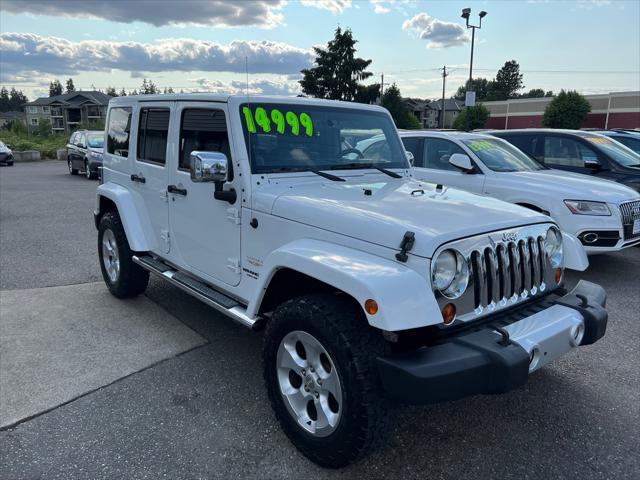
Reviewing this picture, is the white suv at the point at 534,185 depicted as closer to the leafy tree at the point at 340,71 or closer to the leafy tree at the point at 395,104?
the leafy tree at the point at 395,104

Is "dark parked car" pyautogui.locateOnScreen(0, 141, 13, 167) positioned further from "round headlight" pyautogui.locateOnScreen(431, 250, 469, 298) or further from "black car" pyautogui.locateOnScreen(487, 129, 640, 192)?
"round headlight" pyautogui.locateOnScreen(431, 250, 469, 298)

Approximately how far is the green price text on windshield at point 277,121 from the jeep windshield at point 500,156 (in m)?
3.84

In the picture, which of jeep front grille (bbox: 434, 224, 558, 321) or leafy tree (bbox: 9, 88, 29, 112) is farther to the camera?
leafy tree (bbox: 9, 88, 29, 112)

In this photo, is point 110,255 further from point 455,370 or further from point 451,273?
point 455,370

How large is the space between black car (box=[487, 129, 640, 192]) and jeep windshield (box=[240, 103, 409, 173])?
4.96 metres

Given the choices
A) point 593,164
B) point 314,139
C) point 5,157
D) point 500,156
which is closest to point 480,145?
point 500,156

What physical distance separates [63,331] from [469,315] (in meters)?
3.52

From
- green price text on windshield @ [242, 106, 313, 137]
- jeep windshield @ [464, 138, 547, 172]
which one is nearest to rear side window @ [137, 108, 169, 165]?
green price text on windshield @ [242, 106, 313, 137]

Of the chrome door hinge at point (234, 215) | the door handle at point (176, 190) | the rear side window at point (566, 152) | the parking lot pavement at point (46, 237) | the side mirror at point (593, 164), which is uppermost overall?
the rear side window at point (566, 152)

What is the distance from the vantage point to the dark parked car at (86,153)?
17.4 m

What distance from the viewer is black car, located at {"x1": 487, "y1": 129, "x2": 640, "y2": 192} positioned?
299 inches

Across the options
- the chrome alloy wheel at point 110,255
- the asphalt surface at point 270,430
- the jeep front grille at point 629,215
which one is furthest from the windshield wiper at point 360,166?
the jeep front grille at point 629,215

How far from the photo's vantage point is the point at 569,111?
136 feet

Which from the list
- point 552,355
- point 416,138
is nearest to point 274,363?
point 552,355
